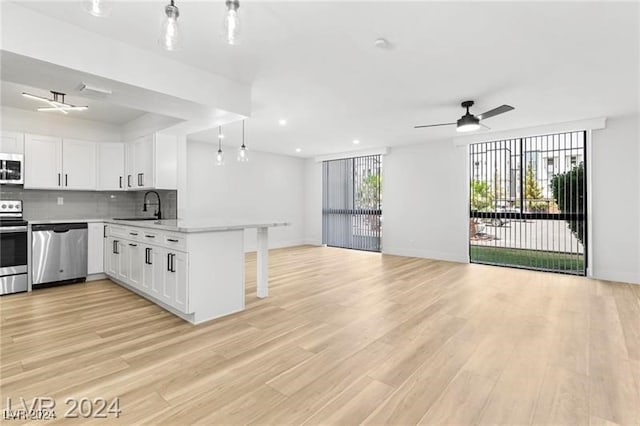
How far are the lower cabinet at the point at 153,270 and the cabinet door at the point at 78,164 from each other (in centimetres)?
119

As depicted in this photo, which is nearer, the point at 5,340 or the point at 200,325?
the point at 5,340

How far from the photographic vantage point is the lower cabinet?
10.2ft

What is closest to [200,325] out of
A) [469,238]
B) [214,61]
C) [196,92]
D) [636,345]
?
[196,92]

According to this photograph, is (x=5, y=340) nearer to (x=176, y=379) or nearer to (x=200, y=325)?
(x=200, y=325)

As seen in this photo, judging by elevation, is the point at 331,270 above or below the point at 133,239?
below

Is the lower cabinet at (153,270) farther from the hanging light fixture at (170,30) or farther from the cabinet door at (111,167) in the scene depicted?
the hanging light fixture at (170,30)

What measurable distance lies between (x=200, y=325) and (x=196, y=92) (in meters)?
2.35

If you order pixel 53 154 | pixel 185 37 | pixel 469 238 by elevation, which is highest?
pixel 185 37

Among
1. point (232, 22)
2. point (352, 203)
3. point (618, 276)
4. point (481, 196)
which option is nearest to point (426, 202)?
point (481, 196)

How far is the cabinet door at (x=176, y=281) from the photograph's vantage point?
3054 mm

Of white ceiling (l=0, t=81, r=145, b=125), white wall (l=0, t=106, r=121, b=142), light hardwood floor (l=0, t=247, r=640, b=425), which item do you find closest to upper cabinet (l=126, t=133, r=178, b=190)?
white ceiling (l=0, t=81, r=145, b=125)

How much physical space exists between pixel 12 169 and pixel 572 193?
875cm

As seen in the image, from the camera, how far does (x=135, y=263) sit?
3.94 meters

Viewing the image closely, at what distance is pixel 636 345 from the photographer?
261cm
